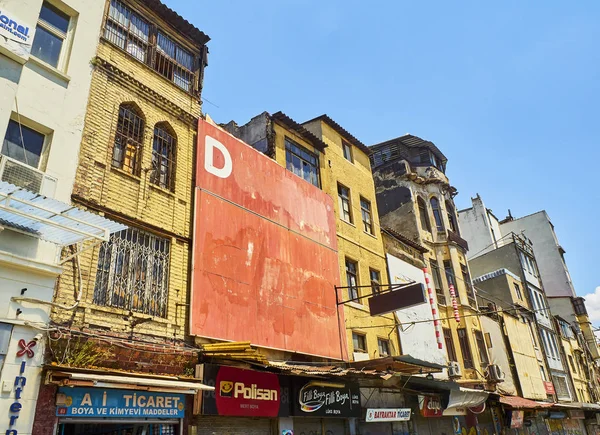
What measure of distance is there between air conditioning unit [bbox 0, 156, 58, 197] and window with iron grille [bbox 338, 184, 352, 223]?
40.3 ft

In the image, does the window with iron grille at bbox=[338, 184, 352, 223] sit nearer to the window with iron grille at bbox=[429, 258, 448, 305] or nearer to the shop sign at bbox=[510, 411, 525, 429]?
the window with iron grille at bbox=[429, 258, 448, 305]

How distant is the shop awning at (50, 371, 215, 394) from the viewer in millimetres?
8109

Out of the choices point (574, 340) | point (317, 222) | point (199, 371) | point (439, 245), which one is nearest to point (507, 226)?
point (574, 340)

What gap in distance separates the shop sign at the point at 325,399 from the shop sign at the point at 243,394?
20.5 inches

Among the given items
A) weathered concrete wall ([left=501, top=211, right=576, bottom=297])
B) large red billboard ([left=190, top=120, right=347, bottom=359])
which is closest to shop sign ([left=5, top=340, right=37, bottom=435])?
large red billboard ([left=190, top=120, right=347, bottom=359])

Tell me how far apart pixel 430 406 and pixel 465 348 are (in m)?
6.70

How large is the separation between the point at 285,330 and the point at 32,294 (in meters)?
7.24

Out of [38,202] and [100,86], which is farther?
[100,86]

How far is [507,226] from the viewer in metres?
51.6

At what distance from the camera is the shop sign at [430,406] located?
1827 cm

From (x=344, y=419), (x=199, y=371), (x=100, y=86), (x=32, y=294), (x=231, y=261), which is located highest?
(x=100, y=86)

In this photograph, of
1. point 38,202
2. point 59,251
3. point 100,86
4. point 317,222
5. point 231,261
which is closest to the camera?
point 38,202

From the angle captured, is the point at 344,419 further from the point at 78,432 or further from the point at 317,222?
the point at 78,432

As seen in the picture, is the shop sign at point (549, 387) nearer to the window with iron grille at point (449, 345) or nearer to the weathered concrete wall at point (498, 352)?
the weathered concrete wall at point (498, 352)
